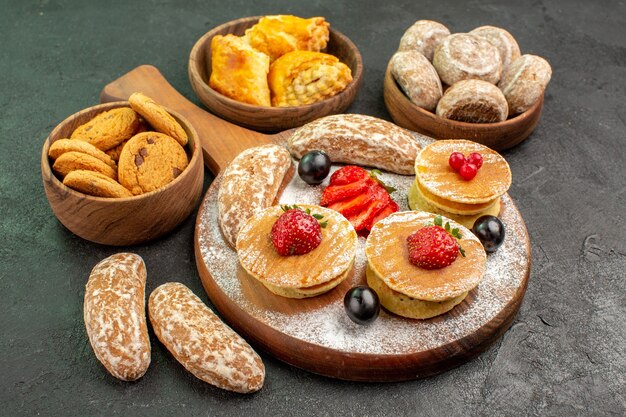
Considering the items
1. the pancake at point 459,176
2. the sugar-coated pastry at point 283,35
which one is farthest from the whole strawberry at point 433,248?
the sugar-coated pastry at point 283,35

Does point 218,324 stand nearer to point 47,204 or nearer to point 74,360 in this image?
point 74,360

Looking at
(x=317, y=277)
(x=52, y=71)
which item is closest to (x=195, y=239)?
(x=317, y=277)

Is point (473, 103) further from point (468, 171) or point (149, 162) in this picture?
point (149, 162)

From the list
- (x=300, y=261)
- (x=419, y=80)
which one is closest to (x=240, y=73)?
(x=419, y=80)

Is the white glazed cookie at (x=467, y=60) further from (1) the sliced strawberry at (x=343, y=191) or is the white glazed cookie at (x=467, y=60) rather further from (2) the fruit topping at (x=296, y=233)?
(2) the fruit topping at (x=296, y=233)

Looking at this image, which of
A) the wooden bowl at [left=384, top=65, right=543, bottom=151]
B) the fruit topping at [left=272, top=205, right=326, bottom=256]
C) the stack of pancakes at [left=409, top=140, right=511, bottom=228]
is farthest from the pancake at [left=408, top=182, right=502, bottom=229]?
the fruit topping at [left=272, top=205, right=326, bottom=256]

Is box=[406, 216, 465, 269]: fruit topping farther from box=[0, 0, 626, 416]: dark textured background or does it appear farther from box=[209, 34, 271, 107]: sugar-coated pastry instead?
box=[209, 34, 271, 107]: sugar-coated pastry
